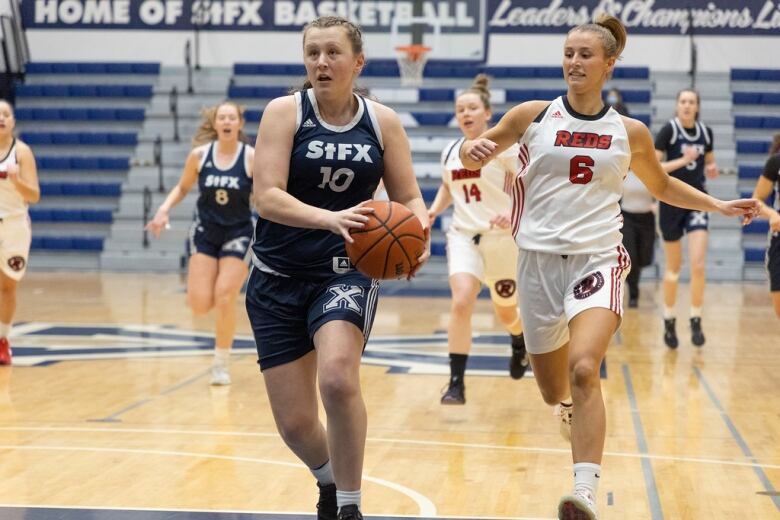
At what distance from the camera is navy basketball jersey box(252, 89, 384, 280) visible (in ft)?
13.2

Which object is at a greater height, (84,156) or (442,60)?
(442,60)

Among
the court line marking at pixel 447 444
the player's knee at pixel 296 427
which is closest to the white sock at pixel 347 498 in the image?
the player's knee at pixel 296 427

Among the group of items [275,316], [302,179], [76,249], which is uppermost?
[302,179]

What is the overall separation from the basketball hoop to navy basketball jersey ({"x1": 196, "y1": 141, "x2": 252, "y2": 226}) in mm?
9766

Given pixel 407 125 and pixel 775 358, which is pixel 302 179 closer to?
pixel 775 358

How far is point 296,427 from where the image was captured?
4.13 metres

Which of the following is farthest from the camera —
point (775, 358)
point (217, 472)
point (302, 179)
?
point (775, 358)

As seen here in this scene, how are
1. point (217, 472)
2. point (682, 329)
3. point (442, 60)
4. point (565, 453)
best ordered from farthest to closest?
1. point (442, 60)
2. point (682, 329)
3. point (565, 453)
4. point (217, 472)

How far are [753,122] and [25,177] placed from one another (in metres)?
12.8

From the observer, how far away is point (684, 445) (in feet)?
20.3

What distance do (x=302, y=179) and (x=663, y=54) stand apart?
52.9ft

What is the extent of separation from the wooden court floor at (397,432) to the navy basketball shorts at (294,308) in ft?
3.11

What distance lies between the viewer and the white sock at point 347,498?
13.0ft

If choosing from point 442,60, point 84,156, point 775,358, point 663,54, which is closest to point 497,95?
point 442,60
